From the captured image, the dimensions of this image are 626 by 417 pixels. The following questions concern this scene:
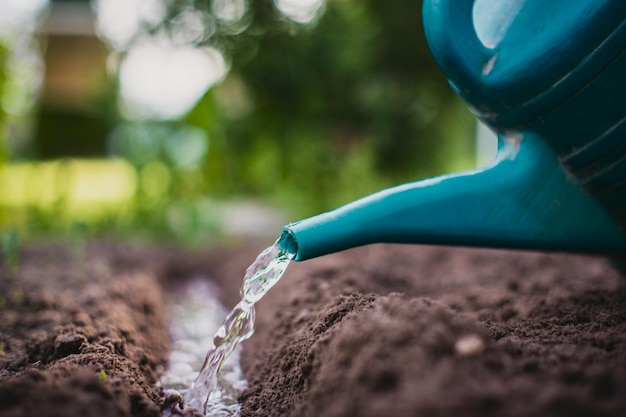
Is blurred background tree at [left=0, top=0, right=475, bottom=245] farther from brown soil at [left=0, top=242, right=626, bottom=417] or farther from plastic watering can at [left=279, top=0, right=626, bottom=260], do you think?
plastic watering can at [left=279, top=0, right=626, bottom=260]

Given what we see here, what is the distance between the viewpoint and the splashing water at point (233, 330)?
1.42m

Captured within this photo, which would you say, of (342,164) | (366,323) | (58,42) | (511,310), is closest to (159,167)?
(342,164)

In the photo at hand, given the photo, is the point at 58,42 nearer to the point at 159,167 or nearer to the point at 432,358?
the point at 159,167

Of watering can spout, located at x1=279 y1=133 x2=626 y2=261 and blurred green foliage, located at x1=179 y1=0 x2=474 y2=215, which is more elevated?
blurred green foliage, located at x1=179 y1=0 x2=474 y2=215

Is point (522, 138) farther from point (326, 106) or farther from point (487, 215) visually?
point (326, 106)

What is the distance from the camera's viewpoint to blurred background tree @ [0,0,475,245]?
463cm

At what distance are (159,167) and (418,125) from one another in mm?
2719

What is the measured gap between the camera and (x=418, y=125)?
19.6ft

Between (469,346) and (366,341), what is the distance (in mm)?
179

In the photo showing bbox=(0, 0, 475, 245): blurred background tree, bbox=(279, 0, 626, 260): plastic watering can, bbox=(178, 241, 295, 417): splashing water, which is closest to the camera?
bbox=(279, 0, 626, 260): plastic watering can

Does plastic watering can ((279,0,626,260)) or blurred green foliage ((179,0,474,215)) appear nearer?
plastic watering can ((279,0,626,260))

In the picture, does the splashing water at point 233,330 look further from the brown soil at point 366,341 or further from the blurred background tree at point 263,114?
the blurred background tree at point 263,114

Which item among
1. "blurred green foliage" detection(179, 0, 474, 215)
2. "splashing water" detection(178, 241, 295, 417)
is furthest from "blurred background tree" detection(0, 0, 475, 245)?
"splashing water" detection(178, 241, 295, 417)

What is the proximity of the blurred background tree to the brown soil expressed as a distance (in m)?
1.93
